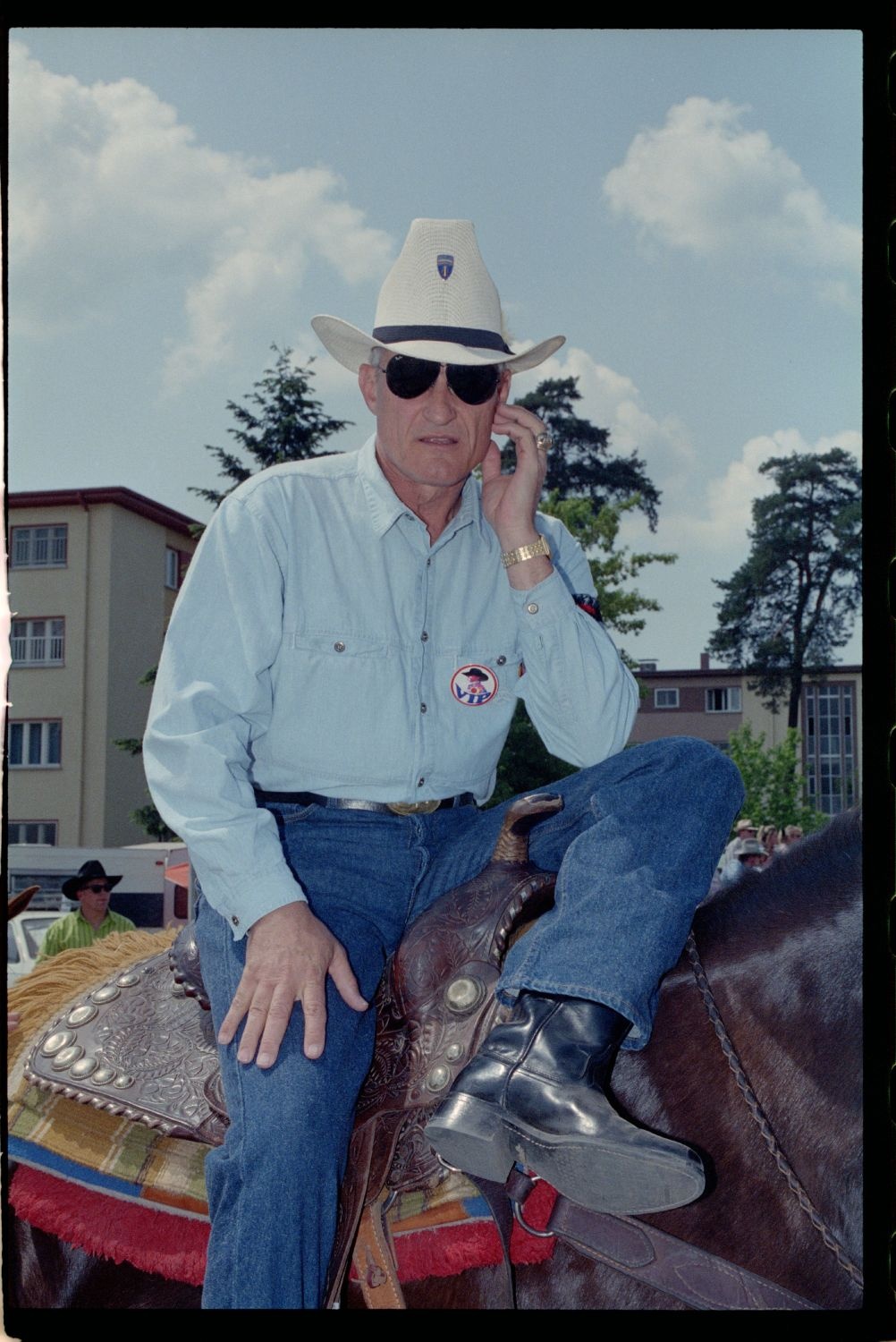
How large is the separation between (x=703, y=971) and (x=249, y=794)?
1.01 metres

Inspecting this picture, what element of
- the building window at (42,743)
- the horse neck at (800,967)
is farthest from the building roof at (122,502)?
the horse neck at (800,967)

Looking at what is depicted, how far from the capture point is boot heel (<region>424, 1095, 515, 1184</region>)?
6.39ft

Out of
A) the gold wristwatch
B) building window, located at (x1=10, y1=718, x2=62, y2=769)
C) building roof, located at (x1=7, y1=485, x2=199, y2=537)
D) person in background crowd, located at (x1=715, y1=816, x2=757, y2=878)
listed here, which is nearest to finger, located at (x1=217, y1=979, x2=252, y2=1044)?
the gold wristwatch

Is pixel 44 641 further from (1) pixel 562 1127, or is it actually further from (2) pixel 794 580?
(1) pixel 562 1127

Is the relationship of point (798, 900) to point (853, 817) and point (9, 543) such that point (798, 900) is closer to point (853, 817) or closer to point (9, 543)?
point (853, 817)

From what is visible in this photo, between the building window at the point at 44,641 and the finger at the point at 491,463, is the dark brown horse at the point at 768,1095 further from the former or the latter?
the building window at the point at 44,641

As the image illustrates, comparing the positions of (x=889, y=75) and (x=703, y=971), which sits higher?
(x=889, y=75)

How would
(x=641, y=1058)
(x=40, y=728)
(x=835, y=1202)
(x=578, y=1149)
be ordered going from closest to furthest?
(x=578, y=1149) → (x=835, y=1202) → (x=641, y=1058) → (x=40, y=728)

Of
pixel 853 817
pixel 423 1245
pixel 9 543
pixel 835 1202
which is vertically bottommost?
pixel 423 1245

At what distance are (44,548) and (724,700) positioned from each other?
16.2m

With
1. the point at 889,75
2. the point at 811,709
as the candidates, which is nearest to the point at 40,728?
the point at 811,709

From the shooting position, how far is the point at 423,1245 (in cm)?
221

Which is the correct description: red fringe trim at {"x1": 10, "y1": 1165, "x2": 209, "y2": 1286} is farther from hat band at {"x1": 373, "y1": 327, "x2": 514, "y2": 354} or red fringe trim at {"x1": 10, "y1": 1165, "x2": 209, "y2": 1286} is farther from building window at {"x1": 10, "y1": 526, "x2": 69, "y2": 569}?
building window at {"x1": 10, "y1": 526, "x2": 69, "y2": 569}

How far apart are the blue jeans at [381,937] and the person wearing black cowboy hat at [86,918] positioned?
4.31 metres
